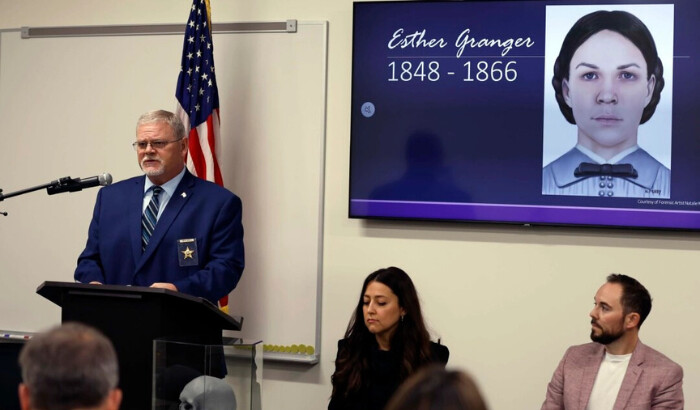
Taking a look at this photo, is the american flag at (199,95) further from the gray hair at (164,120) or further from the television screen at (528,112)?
the gray hair at (164,120)

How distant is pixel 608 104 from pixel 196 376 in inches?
106

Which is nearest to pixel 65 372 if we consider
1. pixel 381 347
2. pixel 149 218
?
pixel 149 218

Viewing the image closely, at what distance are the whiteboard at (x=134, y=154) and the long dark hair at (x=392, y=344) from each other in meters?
0.93

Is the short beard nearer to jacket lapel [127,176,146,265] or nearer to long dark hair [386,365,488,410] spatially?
jacket lapel [127,176,146,265]

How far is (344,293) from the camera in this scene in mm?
5344

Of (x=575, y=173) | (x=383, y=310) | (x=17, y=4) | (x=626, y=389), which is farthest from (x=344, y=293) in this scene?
(x=17, y=4)

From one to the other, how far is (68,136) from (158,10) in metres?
0.89

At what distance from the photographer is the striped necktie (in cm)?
430

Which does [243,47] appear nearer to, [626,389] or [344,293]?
[344,293]

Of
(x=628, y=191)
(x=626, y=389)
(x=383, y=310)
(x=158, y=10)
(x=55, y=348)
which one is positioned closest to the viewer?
(x=55, y=348)

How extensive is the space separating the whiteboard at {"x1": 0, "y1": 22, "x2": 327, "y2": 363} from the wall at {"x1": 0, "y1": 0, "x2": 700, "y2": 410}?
4.1 inches

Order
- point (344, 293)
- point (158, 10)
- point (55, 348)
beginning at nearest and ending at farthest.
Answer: point (55, 348) → point (344, 293) → point (158, 10)

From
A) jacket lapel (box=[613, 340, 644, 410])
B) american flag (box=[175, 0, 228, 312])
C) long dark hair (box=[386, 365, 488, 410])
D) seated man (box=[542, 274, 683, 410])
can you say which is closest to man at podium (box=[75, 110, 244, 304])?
american flag (box=[175, 0, 228, 312])

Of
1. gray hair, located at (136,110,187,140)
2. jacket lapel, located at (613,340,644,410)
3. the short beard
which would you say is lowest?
jacket lapel, located at (613,340,644,410)
